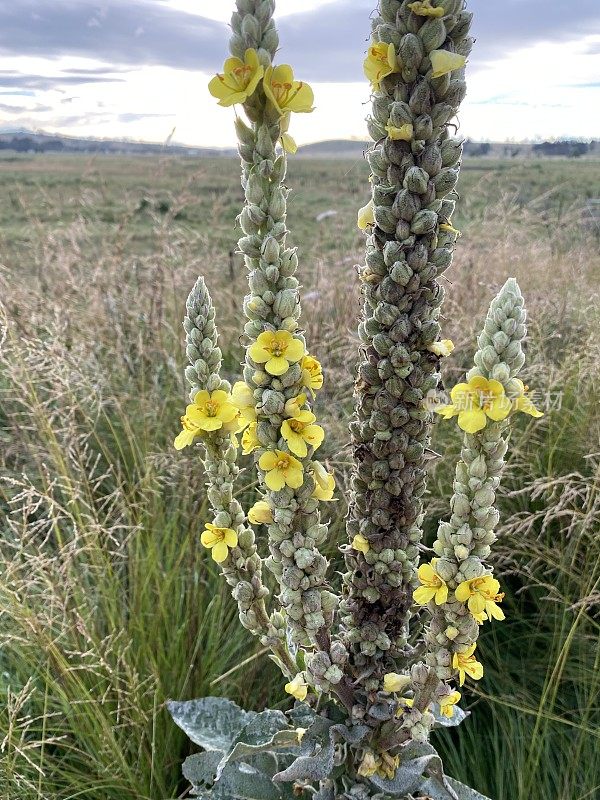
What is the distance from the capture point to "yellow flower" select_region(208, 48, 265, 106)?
1017 millimetres

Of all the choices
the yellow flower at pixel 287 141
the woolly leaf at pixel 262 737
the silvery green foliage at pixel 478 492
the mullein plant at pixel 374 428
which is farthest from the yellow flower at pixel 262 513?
the yellow flower at pixel 287 141

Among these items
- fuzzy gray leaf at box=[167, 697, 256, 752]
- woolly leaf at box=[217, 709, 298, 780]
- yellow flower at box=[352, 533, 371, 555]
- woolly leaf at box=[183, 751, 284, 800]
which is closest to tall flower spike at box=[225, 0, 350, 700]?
yellow flower at box=[352, 533, 371, 555]

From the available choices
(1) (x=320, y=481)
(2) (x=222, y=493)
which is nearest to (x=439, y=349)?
(1) (x=320, y=481)

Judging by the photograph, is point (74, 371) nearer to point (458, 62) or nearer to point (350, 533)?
point (350, 533)

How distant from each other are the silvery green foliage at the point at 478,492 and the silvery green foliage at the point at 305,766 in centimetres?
34

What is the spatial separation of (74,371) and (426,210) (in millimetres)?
2209

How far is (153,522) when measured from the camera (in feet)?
10.1

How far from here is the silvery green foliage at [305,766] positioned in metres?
1.46

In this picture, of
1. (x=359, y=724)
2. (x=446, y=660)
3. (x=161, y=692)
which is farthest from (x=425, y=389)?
(x=161, y=692)

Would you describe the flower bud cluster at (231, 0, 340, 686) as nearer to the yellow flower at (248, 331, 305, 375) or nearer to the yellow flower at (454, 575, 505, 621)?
the yellow flower at (248, 331, 305, 375)

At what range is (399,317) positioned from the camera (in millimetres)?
1224

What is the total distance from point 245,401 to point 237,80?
53 centimetres

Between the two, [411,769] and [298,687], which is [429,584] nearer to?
[298,687]

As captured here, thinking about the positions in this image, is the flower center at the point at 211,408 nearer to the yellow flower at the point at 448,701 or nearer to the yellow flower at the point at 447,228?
the yellow flower at the point at 447,228
